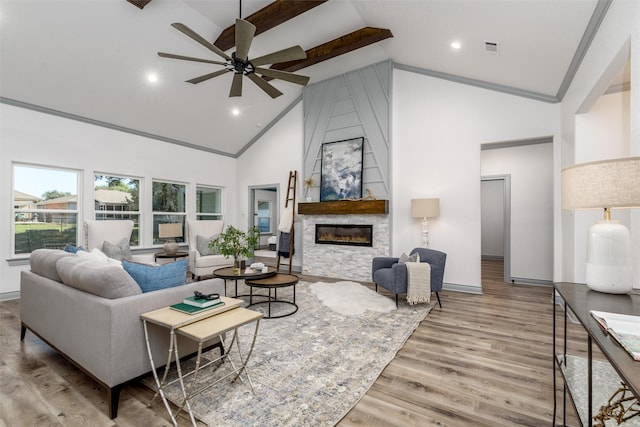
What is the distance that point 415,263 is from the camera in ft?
12.7

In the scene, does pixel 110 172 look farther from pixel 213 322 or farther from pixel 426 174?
pixel 426 174

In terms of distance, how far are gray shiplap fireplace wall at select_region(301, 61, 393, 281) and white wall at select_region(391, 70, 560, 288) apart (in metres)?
0.22

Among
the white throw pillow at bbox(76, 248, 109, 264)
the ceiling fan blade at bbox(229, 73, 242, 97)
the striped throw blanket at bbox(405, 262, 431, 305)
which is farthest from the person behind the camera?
the striped throw blanket at bbox(405, 262, 431, 305)

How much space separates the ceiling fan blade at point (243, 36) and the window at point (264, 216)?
7550mm

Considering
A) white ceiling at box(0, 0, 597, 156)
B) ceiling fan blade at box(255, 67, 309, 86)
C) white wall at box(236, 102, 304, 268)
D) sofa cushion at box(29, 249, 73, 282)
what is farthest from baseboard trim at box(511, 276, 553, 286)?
sofa cushion at box(29, 249, 73, 282)

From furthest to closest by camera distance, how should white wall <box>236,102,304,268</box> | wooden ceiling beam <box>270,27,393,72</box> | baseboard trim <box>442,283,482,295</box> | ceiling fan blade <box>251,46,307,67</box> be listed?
white wall <box>236,102,304,268</box>, baseboard trim <box>442,283,482,295</box>, wooden ceiling beam <box>270,27,393,72</box>, ceiling fan blade <box>251,46,307,67</box>

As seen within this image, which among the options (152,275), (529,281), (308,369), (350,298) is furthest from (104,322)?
(529,281)

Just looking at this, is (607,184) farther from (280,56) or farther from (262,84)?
(262,84)

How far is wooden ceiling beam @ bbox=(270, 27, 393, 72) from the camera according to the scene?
4.36 meters

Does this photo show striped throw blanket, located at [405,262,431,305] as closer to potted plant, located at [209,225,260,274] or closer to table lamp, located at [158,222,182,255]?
potted plant, located at [209,225,260,274]

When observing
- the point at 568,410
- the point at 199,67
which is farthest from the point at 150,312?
the point at 199,67

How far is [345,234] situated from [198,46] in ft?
13.4

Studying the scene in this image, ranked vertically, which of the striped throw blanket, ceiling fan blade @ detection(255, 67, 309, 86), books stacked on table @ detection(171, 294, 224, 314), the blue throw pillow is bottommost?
the striped throw blanket

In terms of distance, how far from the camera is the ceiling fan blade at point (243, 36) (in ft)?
8.10
